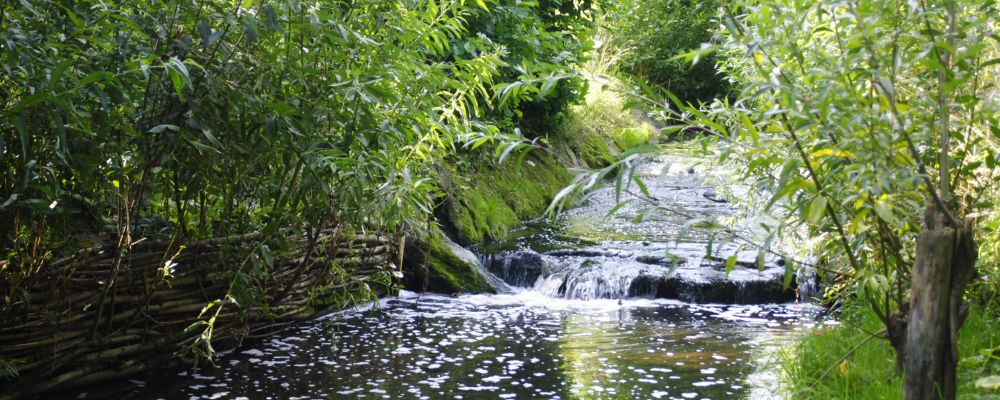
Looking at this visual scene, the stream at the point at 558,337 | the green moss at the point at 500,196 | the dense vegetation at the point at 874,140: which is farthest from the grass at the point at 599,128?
the dense vegetation at the point at 874,140

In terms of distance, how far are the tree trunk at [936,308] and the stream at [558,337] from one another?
1.47 feet

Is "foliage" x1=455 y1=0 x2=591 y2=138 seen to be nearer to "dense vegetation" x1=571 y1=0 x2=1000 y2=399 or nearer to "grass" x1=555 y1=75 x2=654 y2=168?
"grass" x1=555 y1=75 x2=654 y2=168

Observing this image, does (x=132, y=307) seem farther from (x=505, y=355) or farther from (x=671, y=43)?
(x=671, y=43)

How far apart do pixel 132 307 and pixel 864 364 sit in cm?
333

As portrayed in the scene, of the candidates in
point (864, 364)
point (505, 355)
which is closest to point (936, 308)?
point (864, 364)

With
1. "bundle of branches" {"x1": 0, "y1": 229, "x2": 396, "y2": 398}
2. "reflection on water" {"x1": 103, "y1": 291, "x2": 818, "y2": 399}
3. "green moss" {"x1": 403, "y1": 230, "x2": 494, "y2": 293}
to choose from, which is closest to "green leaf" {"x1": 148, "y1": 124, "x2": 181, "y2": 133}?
"bundle of branches" {"x1": 0, "y1": 229, "x2": 396, "y2": 398}

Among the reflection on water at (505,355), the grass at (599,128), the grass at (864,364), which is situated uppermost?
the grass at (599,128)

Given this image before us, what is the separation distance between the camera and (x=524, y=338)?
5.54 m

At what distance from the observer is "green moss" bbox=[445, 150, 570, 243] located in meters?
8.68

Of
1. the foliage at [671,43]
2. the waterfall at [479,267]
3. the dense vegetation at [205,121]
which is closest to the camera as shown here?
the dense vegetation at [205,121]

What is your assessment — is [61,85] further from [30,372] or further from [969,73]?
[969,73]

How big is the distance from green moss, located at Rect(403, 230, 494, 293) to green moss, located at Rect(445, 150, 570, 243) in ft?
2.07

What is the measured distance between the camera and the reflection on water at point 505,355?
4.30 metres

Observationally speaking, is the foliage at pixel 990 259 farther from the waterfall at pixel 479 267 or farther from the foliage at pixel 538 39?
the foliage at pixel 538 39
